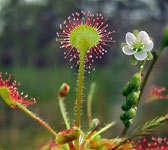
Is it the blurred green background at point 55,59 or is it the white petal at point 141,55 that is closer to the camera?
the white petal at point 141,55

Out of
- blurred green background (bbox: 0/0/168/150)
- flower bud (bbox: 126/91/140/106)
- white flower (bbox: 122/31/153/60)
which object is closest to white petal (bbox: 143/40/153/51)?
white flower (bbox: 122/31/153/60)

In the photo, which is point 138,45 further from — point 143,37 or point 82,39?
point 82,39

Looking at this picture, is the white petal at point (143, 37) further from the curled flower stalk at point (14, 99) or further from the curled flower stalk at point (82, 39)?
the curled flower stalk at point (14, 99)

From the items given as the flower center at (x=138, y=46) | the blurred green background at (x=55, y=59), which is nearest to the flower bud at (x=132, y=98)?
the flower center at (x=138, y=46)

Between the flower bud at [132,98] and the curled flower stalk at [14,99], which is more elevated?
the curled flower stalk at [14,99]

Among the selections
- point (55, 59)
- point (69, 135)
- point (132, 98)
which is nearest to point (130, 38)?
point (132, 98)

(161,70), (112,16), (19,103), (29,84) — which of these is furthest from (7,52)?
(19,103)
